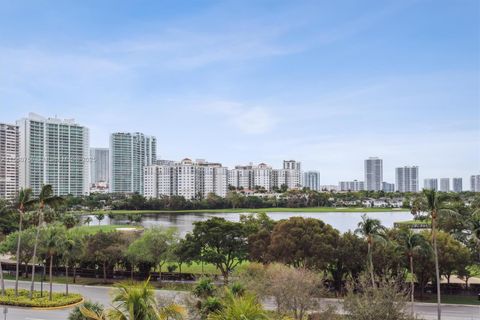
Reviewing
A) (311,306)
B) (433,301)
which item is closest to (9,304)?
(311,306)

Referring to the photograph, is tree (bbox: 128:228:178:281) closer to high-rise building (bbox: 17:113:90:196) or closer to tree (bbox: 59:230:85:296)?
tree (bbox: 59:230:85:296)

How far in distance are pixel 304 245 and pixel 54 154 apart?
149 meters

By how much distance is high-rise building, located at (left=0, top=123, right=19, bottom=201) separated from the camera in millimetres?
151625

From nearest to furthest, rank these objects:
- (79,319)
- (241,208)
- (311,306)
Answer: (79,319) < (311,306) < (241,208)

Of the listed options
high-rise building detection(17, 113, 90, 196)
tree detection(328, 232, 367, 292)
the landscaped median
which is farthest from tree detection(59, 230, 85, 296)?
high-rise building detection(17, 113, 90, 196)

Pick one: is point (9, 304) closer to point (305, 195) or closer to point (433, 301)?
point (433, 301)

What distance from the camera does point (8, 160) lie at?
499 ft

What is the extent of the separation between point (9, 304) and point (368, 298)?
2136 centimetres

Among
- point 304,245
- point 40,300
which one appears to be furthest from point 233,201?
point 40,300

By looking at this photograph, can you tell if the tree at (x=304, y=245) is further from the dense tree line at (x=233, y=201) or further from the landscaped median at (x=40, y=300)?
the dense tree line at (x=233, y=201)

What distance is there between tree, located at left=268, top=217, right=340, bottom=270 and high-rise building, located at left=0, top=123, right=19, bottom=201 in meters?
138

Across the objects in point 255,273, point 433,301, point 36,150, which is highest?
point 36,150

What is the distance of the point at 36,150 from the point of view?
161m

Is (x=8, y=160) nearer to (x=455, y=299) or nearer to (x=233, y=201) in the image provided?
(x=233, y=201)
